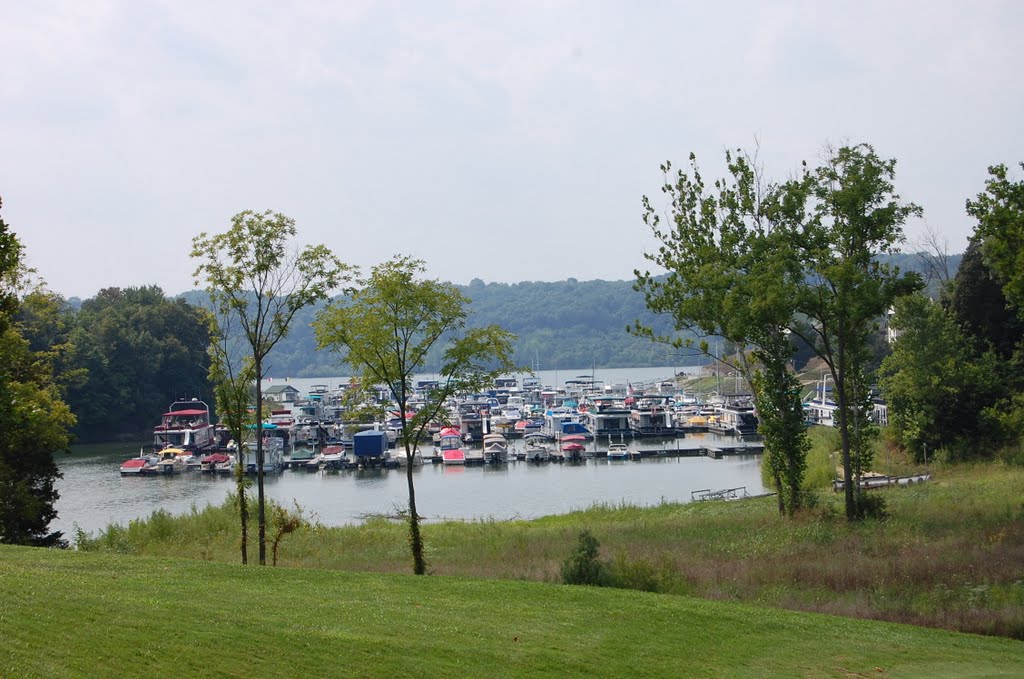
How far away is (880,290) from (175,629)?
19990 mm

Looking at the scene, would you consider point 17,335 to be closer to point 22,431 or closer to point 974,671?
point 22,431

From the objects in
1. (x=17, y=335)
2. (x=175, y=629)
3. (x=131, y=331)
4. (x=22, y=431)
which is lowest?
(x=175, y=629)

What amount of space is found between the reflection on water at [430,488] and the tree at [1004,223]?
74.2 ft

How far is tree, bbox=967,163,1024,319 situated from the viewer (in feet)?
71.2

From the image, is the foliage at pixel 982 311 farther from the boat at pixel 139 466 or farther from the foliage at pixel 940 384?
the boat at pixel 139 466

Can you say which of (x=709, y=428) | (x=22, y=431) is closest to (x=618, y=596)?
(x=22, y=431)

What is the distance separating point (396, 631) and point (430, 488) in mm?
46983

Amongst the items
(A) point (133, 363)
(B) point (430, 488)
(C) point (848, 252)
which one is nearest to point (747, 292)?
(C) point (848, 252)

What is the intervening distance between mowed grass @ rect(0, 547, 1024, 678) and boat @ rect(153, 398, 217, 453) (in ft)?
216

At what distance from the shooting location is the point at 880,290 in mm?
24141

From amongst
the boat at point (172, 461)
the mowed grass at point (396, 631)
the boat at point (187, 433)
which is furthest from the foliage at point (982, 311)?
the boat at point (187, 433)

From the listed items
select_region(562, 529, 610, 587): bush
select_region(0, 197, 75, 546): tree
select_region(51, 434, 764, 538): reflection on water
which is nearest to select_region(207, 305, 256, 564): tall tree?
select_region(0, 197, 75, 546): tree

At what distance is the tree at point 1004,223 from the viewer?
2170 cm

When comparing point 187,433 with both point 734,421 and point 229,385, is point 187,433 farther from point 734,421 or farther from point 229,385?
point 229,385
